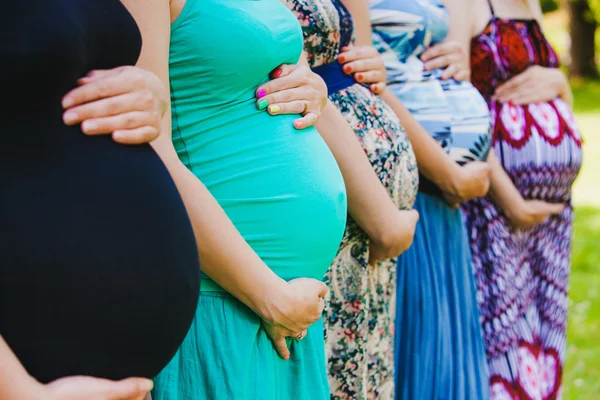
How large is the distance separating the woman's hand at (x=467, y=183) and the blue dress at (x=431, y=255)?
4 centimetres

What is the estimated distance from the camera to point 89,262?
115 centimetres

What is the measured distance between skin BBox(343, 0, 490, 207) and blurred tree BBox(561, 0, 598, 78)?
13730 millimetres

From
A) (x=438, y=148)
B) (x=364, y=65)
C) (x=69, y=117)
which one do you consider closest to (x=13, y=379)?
(x=69, y=117)

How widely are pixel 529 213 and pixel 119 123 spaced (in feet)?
6.73

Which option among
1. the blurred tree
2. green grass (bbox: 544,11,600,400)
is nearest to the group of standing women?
green grass (bbox: 544,11,600,400)

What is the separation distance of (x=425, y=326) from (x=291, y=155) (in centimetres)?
108

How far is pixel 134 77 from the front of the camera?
4.32ft

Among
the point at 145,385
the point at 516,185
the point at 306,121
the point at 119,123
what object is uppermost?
the point at 119,123

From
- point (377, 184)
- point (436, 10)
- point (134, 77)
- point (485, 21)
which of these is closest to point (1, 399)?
point (134, 77)

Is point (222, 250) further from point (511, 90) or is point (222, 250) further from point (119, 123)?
point (511, 90)

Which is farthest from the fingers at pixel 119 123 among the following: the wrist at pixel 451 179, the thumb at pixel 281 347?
the wrist at pixel 451 179

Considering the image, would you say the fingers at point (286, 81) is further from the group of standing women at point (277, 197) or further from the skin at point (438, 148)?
the skin at point (438, 148)

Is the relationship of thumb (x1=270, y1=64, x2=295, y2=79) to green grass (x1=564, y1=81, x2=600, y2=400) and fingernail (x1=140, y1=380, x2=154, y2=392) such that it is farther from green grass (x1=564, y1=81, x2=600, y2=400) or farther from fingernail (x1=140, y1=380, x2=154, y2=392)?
green grass (x1=564, y1=81, x2=600, y2=400)

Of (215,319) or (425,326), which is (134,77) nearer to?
(215,319)
